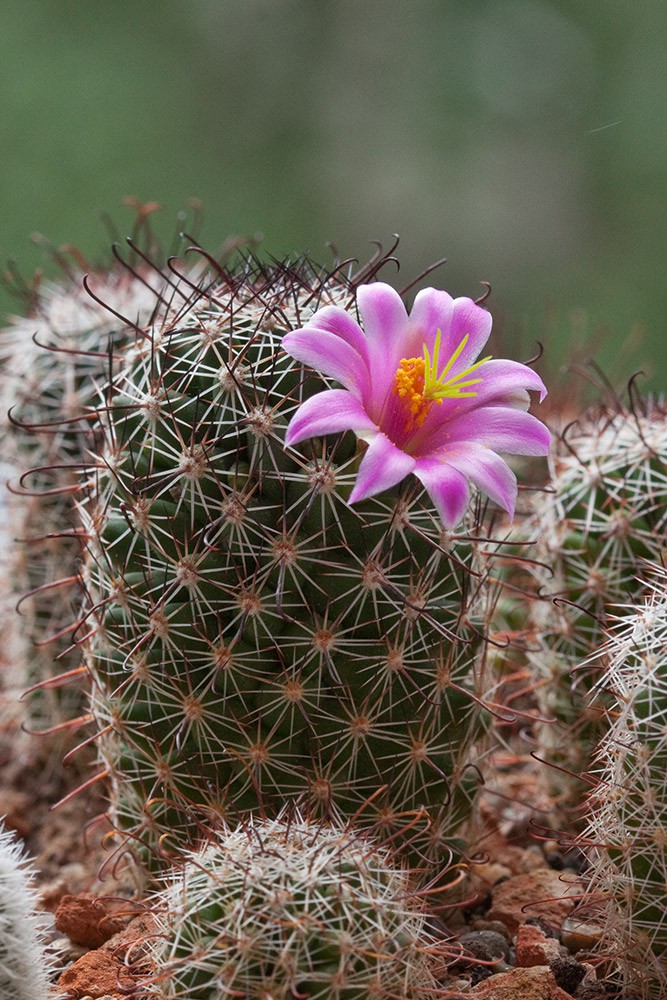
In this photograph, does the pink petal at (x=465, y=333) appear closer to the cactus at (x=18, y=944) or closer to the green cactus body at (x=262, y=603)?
the green cactus body at (x=262, y=603)

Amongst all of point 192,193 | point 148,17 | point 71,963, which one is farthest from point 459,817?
point 148,17

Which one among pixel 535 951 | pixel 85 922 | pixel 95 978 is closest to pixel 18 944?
pixel 95 978

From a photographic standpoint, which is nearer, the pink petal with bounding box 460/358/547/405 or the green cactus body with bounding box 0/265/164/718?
the pink petal with bounding box 460/358/547/405

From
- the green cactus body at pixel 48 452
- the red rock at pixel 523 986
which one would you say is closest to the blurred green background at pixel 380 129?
the green cactus body at pixel 48 452

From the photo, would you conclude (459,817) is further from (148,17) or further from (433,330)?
(148,17)

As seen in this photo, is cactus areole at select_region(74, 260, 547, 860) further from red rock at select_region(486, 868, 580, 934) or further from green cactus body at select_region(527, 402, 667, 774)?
green cactus body at select_region(527, 402, 667, 774)

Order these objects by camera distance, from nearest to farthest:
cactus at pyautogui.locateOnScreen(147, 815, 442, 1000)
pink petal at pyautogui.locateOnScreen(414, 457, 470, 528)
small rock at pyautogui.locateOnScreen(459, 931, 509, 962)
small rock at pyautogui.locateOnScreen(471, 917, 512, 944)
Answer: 1. cactus at pyautogui.locateOnScreen(147, 815, 442, 1000)
2. pink petal at pyautogui.locateOnScreen(414, 457, 470, 528)
3. small rock at pyautogui.locateOnScreen(459, 931, 509, 962)
4. small rock at pyautogui.locateOnScreen(471, 917, 512, 944)

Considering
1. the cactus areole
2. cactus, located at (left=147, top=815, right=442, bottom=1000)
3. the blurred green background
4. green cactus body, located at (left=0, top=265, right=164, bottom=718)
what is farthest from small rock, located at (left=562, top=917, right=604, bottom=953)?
the blurred green background
